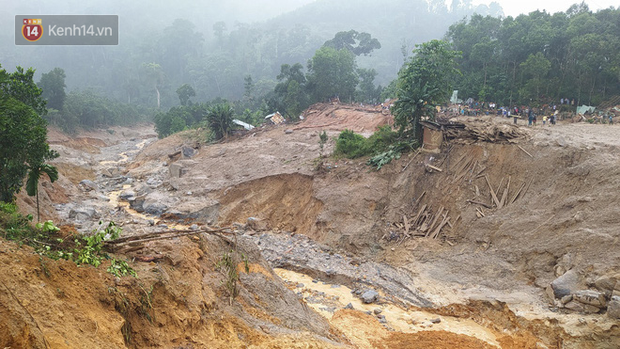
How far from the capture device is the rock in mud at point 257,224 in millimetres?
18506

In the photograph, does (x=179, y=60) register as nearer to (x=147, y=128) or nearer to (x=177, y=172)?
(x=147, y=128)

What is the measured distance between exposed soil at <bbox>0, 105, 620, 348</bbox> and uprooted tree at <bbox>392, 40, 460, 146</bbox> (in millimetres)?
1950

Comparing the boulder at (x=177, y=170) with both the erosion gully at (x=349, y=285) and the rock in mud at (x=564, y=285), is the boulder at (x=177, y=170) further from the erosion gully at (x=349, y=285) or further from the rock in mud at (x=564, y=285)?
the rock in mud at (x=564, y=285)

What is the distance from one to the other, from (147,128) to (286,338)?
203ft

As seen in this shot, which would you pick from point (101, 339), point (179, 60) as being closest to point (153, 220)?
point (101, 339)

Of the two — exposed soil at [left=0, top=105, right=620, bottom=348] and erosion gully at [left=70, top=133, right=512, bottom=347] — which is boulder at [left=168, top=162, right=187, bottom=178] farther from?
erosion gully at [left=70, top=133, right=512, bottom=347]

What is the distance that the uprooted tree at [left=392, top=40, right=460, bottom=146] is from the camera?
1814 cm

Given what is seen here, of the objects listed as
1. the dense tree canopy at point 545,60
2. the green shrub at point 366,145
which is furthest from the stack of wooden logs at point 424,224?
the dense tree canopy at point 545,60

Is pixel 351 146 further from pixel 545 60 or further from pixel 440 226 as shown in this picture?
pixel 545 60

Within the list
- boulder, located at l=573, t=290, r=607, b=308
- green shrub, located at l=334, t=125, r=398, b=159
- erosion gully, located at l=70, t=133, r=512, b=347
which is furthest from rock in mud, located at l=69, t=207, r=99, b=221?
boulder, located at l=573, t=290, r=607, b=308

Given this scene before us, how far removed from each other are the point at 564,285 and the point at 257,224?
499 inches

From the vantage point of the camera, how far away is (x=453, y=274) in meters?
13.6

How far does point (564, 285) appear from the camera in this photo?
10.7m

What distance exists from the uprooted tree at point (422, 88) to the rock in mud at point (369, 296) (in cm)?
880
